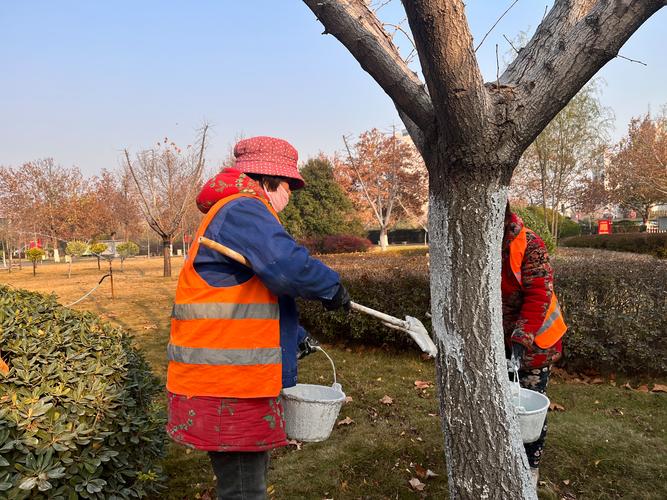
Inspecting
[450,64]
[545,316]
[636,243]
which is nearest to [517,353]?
[545,316]

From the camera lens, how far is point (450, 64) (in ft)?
5.59

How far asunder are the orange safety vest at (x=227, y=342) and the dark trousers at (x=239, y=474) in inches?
10.6

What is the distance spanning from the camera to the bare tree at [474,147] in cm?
177

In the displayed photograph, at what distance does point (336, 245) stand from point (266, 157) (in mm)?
14941

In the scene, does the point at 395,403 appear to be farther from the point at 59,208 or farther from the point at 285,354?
the point at 59,208

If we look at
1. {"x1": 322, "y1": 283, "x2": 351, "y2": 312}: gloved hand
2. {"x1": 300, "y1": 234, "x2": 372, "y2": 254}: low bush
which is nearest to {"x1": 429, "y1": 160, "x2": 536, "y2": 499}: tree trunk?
{"x1": 322, "y1": 283, "x2": 351, "y2": 312}: gloved hand

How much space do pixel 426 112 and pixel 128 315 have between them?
31.3 ft

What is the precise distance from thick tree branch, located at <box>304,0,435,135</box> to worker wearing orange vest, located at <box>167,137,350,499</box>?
72 centimetres

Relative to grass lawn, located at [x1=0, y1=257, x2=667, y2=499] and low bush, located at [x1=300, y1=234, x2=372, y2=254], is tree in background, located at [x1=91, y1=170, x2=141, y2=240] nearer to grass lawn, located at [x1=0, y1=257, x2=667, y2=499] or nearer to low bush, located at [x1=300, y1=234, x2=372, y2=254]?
low bush, located at [x1=300, y1=234, x2=372, y2=254]

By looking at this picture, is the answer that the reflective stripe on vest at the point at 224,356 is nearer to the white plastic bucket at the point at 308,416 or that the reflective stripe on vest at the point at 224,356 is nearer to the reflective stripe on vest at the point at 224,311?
the reflective stripe on vest at the point at 224,311

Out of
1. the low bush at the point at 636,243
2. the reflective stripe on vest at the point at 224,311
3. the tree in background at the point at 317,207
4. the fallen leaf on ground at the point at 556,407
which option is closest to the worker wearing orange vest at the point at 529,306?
the reflective stripe on vest at the point at 224,311

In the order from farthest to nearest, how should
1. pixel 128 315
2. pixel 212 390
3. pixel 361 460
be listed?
pixel 128 315
pixel 361 460
pixel 212 390

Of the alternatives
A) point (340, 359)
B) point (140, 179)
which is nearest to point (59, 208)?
point (140, 179)

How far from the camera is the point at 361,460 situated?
3391mm
